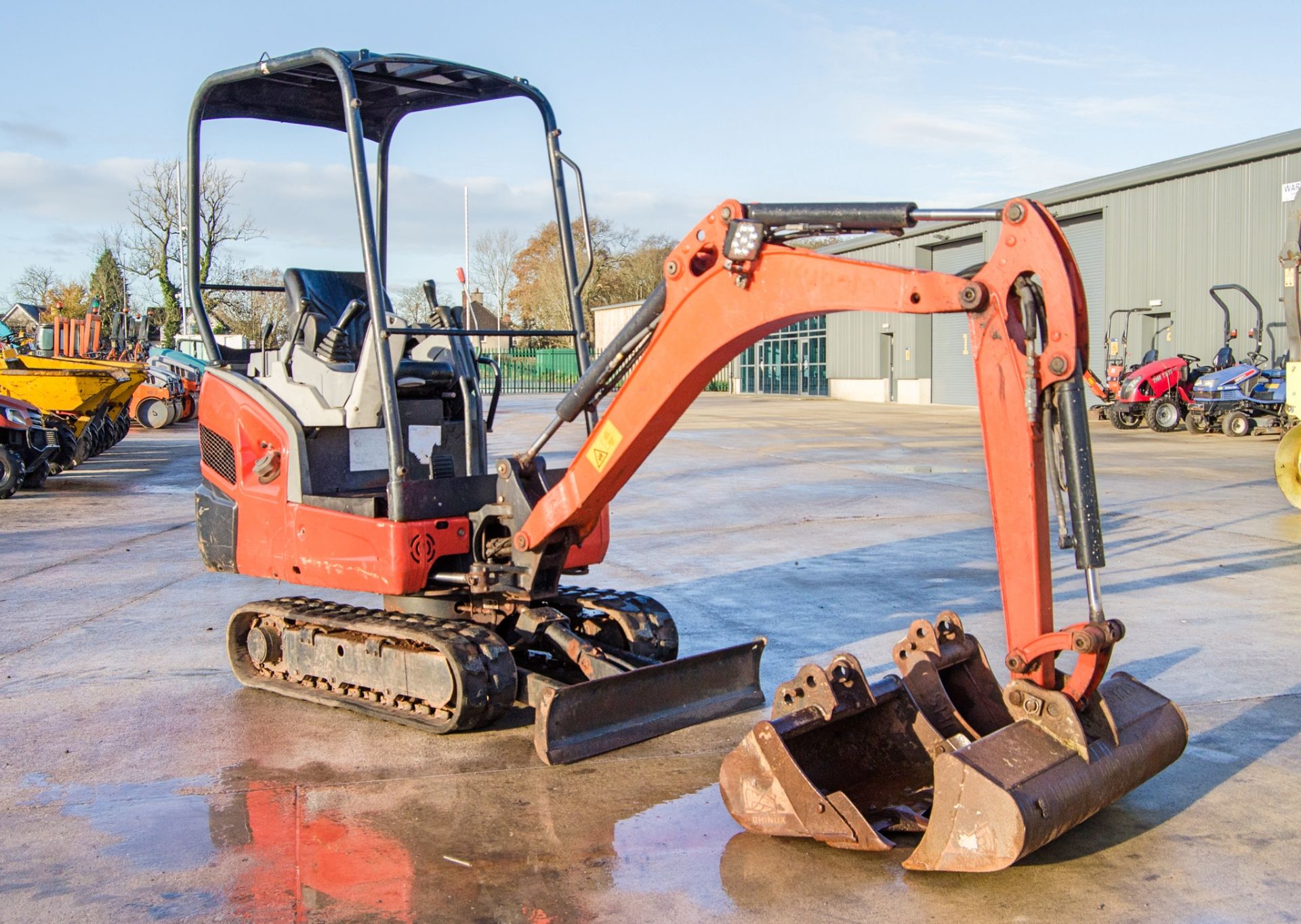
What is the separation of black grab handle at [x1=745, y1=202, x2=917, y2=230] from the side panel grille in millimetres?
3178

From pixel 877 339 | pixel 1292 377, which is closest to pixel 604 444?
pixel 1292 377

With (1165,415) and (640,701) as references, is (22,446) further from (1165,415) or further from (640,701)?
(1165,415)

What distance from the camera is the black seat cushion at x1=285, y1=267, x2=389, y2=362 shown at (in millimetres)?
6352

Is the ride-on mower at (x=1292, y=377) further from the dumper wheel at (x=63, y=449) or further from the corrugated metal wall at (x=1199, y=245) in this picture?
the dumper wheel at (x=63, y=449)

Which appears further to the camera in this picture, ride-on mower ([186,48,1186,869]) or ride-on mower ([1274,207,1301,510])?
ride-on mower ([1274,207,1301,510])

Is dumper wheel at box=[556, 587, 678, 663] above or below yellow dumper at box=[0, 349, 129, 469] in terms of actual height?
below

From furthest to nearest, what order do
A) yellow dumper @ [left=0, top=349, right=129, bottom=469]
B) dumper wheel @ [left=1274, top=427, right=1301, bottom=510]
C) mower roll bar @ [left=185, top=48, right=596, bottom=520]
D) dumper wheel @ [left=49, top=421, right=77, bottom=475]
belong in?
yellow dumper @ [left=0, top=349, right=129, bottom=469]
dumper wheel @ [left=49, top=421, right=77, bottom=475]
dumper wheel @ [left=1274, top=427, right=1301, bottom=510]
mower roll bar @ [left=185, top=48, right=596, bottom=520]

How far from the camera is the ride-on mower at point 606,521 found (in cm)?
398

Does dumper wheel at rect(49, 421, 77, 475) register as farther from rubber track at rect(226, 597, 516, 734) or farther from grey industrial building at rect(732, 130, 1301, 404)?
grey industrial building at rect(732, 130, 1301, 404)

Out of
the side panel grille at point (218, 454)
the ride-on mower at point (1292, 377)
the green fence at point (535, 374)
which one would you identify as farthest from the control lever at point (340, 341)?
the green fence at point (535, 374)

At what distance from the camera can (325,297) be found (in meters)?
6.54

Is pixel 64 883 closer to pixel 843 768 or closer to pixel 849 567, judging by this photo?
pixel 843 768

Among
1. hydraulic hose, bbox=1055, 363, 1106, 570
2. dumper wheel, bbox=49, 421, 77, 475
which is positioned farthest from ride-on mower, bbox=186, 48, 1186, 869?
dumper wheel, bbox=49, 421, 77, 475

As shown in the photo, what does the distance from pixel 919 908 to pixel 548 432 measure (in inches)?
100
